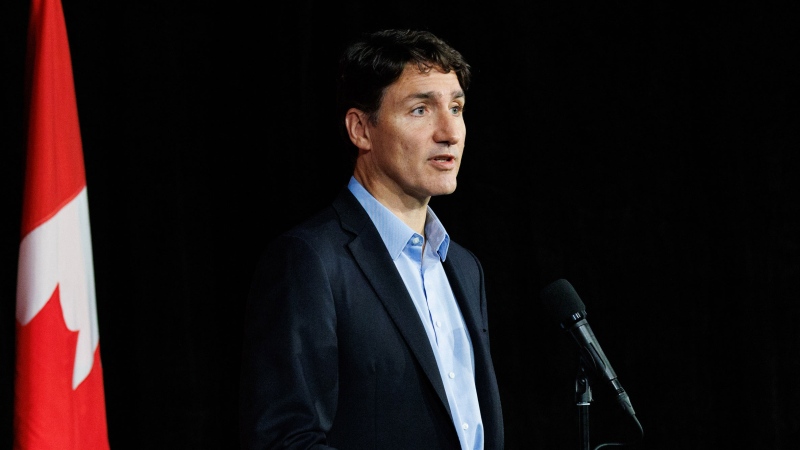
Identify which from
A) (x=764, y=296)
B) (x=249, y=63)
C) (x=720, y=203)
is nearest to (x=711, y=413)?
(x=764, y=296)

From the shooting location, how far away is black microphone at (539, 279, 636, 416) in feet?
5.37

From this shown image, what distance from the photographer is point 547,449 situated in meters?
2.99

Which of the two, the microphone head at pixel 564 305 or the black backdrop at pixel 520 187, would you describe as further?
the black backdrop at pixel 520 187

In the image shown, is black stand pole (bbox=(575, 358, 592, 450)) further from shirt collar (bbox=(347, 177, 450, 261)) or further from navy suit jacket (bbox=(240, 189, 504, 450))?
shirt collar (bbox=(347, 177, 450, 261))

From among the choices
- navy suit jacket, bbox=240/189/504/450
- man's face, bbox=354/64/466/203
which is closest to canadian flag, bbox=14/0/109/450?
navy suit jacket, bbox=240/189/504/450

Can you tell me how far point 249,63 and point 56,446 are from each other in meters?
1.31

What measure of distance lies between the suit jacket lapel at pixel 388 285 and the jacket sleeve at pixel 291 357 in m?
0.12

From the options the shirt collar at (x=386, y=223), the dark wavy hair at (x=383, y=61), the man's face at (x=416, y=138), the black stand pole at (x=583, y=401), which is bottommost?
the black stand pole at (x=583, y=401)

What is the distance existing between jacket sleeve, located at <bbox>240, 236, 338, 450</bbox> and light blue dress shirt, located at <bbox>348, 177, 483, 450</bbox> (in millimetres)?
234

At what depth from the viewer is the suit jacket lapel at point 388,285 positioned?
1.77 m

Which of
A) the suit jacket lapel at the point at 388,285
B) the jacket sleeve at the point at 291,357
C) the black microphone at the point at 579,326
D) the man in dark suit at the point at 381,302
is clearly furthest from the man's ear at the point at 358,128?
the black microphone at the point at 579,326

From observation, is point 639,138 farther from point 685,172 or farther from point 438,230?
point 438,230

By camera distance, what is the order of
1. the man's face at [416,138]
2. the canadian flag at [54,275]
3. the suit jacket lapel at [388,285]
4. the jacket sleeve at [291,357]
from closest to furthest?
the jacket sleeve at [291,357] → the suit jacket lapel at [388,285] → the man's face at [416,138] → the canadian flag at [54,275]

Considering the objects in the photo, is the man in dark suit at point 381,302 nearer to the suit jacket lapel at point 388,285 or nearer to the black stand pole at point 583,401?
the suit jacket lapel at point 388,285
